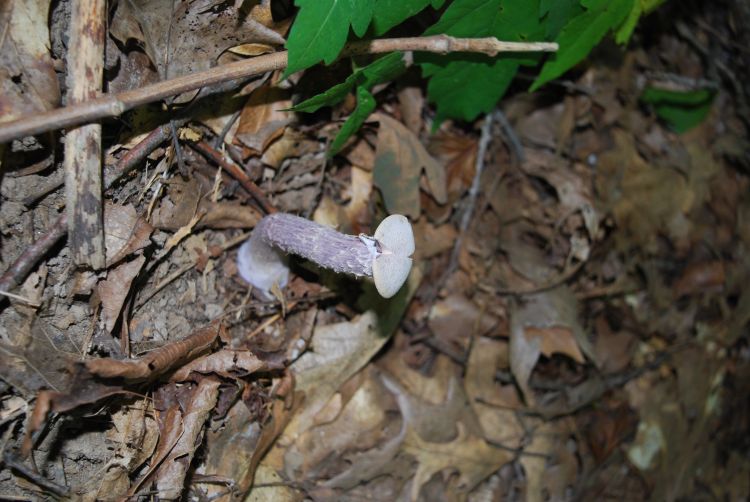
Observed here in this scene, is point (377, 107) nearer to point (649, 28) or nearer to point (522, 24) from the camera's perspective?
point (522, 24)

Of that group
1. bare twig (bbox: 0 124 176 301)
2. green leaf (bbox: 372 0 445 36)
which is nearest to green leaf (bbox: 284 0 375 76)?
green leaf (bbox: 372 0 445 36)

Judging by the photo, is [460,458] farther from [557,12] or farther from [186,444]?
[557,12]

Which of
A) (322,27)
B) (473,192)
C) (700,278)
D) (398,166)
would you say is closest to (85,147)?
(322,27)

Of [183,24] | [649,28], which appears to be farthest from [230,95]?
[649,28]

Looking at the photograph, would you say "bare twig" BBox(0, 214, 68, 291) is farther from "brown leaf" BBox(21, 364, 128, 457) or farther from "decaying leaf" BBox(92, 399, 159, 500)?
"decaying leaf" BBox(92, 399, 159, 500)

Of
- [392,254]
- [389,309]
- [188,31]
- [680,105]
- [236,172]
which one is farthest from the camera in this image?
[680,105]

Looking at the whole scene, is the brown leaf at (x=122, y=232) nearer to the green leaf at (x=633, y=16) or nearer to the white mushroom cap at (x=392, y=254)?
the white mushroom cap at (x=392, y=254)
